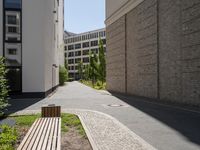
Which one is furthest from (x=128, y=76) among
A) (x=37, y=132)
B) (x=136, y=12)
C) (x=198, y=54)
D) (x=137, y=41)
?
(x=37, y=132)

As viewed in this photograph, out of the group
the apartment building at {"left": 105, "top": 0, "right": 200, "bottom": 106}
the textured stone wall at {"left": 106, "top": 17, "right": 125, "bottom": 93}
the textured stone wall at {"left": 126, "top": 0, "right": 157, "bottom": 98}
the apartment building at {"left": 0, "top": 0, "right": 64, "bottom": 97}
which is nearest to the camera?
the apartment building at {"left": 105, "top": 0, "right": 200, "bottom": 106}

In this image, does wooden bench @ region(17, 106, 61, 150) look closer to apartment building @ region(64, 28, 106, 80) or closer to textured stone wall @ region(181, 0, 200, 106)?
textured stone wall @ region(181, 0, 200, 106)

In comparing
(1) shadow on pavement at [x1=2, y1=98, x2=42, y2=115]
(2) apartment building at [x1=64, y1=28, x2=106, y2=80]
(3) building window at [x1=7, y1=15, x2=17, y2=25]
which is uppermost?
(2) apartment building at [x1=64, y1=28, x2=106, y2=80]

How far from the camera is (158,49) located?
20.9 m

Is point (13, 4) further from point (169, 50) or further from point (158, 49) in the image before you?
point (169, 50)

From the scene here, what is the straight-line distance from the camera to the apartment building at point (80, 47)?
110 m

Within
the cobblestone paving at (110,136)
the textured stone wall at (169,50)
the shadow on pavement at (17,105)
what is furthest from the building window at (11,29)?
the cobblestone paving at (110,136)

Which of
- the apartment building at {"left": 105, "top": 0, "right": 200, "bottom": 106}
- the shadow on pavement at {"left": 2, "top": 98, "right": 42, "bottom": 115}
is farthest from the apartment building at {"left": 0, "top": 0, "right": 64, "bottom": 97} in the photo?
the apartment building at {"left": 105, "top": 0, "right": 200, "bottom": 106}

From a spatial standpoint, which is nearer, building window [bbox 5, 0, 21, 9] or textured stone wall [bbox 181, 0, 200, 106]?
textured stone wall [bbox 181, 0, 200, 106]

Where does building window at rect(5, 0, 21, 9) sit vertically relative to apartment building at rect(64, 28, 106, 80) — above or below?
below

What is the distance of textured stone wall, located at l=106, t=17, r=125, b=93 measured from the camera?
30456mm

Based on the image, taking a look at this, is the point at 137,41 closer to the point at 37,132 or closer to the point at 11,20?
the point at 11,20

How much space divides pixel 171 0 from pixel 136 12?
719 centimetres

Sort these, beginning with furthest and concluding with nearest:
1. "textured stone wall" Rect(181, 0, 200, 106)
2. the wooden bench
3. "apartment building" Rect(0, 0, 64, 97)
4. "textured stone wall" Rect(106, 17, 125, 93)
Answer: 1. "textured stone wall" Rect(106, 17, 125, 93)
2. "apartment building" Rect(0, 0, 64, 97)
3. "textured stone wall" Rect(181, 0, 200, 106)
4. the wooden bench
